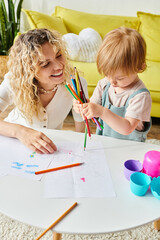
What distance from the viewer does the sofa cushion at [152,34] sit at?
2.52m

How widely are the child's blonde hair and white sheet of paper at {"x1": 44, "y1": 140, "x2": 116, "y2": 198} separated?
346 mm

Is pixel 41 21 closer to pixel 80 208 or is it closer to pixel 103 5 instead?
pixel 103 5

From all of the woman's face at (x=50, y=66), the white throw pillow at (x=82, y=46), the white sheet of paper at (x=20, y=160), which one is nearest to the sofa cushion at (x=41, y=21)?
the white throw pillow at (x=82, y=46)

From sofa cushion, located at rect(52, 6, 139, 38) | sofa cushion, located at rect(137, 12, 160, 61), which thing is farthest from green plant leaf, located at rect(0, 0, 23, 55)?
sofa cushion, located at rect(137, 12, 160, 61)

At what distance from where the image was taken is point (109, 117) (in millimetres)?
876

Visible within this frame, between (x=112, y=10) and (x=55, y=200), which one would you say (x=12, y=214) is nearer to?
(x=55, y=200)

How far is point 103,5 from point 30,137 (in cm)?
266

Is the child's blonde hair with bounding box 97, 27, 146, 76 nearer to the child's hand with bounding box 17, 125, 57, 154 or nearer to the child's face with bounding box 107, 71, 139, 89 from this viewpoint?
the child's face with bounding box 107, 71, 139, 89

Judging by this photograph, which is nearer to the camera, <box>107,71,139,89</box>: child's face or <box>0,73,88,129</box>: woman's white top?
<box>107,71,139,89</box>: child's face

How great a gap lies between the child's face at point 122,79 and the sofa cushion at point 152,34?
1709 millimetres

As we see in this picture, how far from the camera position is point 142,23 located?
2.62 meters

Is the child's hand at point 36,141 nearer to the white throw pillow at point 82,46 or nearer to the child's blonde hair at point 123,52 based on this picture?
the child's blonde hair at point 123,52

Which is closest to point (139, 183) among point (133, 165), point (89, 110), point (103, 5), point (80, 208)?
point (133, 165)

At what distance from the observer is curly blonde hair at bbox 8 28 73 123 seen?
1014 mm
